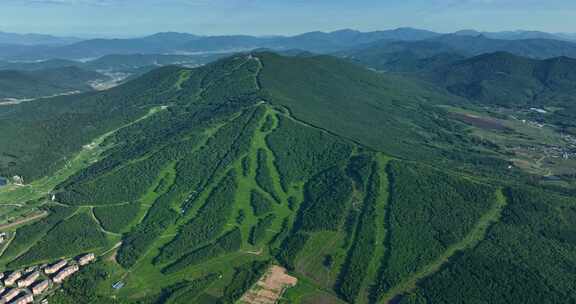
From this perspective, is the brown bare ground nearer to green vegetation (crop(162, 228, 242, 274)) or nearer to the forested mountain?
the forested mountain

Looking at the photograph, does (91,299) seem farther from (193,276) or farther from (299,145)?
(299,145)

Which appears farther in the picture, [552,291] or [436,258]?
[436,258]

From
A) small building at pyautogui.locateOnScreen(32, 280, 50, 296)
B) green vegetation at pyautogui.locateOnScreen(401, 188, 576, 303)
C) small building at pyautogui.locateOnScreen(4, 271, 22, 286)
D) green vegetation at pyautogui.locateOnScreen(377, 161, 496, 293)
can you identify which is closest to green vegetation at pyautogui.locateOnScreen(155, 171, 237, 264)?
small building at pyautogui.locateOnScreen(32, 280, 50, 296)

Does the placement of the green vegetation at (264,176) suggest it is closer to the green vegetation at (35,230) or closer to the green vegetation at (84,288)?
the green vegetation at (84,288)

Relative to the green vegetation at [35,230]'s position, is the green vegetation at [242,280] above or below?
Result: below

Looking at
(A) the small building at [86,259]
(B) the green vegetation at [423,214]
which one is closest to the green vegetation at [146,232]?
(A) the small building at [86,259]

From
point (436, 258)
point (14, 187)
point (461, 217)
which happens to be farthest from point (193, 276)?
point (14, 187)

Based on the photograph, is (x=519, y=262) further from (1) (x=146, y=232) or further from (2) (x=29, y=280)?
(2) (x=29, y=280)
